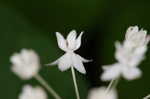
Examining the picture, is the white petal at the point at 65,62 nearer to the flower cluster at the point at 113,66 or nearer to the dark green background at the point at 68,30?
the flower cluster at the point at 113,66

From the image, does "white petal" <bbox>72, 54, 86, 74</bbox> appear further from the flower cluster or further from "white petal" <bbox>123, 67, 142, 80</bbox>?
"white petal" <bbox>123, 67, 142, 80</bbox>

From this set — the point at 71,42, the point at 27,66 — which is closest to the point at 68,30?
the point at 71,42

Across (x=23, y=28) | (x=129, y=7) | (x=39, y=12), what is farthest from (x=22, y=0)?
(x=129, y=7)

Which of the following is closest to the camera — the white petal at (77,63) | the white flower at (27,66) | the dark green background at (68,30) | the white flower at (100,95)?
the white flower at (100,95)

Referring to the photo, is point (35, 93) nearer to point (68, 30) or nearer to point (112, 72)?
point (112, 72)

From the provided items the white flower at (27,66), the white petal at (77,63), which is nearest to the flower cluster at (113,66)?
the white flower at (27,66)
